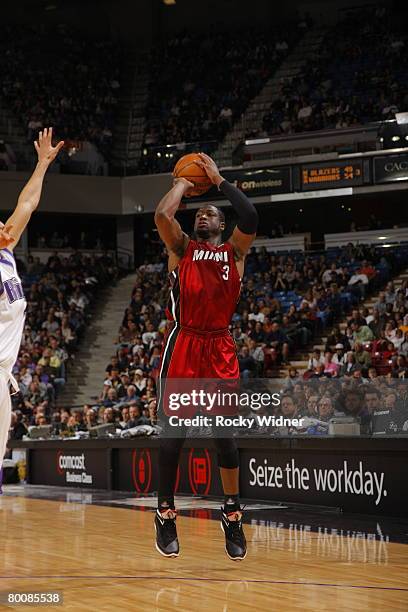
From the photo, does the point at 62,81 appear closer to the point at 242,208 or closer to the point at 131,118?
the point at 131,118

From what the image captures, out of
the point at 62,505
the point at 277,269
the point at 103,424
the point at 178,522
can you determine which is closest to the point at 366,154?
the point at 277,269

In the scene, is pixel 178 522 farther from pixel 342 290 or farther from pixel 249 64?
pixel 249 64

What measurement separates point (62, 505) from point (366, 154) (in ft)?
42.6

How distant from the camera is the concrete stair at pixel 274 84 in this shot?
27.4m

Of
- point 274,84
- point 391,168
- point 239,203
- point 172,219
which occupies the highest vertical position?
point 274,84

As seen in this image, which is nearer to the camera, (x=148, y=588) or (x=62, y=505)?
(x=148, y=588)

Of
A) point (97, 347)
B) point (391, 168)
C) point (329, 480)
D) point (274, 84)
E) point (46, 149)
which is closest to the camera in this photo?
point (46, 149)

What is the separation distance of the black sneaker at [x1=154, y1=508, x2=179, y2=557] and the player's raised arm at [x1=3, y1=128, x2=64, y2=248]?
2.13 meters

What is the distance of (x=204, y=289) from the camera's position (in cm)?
617

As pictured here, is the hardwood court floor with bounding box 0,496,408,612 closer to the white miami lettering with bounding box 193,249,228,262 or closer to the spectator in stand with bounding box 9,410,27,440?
the white miami lettering with bounding box 193,249,228,262

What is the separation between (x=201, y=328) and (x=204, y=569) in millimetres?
1538

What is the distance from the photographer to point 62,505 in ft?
39.1

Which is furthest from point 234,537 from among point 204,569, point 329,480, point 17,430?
point 17,430

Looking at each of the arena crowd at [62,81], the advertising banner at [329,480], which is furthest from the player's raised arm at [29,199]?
the arena crowd at [62,81]
